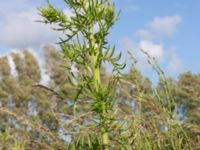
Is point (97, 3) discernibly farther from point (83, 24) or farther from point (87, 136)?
point (87, 136)

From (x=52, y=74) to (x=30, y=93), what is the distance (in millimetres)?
3166

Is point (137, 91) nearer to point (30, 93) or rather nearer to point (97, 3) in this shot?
point (97, 3)

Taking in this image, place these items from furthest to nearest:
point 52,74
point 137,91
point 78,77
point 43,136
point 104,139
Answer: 1. point 52,74
2. point 43,136
3. point 137,91
4. point 78,77
5. point 104,139

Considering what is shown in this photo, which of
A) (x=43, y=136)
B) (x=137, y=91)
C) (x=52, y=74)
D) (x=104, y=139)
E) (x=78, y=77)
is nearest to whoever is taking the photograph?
(x=104, y=139)

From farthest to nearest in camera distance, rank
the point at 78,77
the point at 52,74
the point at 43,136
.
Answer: the point at 52,74 < the point at 43,136 < the point at 78,77

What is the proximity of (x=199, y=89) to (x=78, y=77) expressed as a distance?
119 cm

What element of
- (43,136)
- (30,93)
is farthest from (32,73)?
(43,136)

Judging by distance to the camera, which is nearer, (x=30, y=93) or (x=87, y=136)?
(x=87, y=136)

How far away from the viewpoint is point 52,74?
41906 millimetres

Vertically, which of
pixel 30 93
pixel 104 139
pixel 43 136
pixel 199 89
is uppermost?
pixel 30 93

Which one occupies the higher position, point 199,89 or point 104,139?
point 199,89

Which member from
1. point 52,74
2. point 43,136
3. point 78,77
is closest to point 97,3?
point 78,77

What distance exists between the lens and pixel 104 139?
2652 millimetres

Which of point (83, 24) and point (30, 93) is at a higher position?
point (30, 93)
